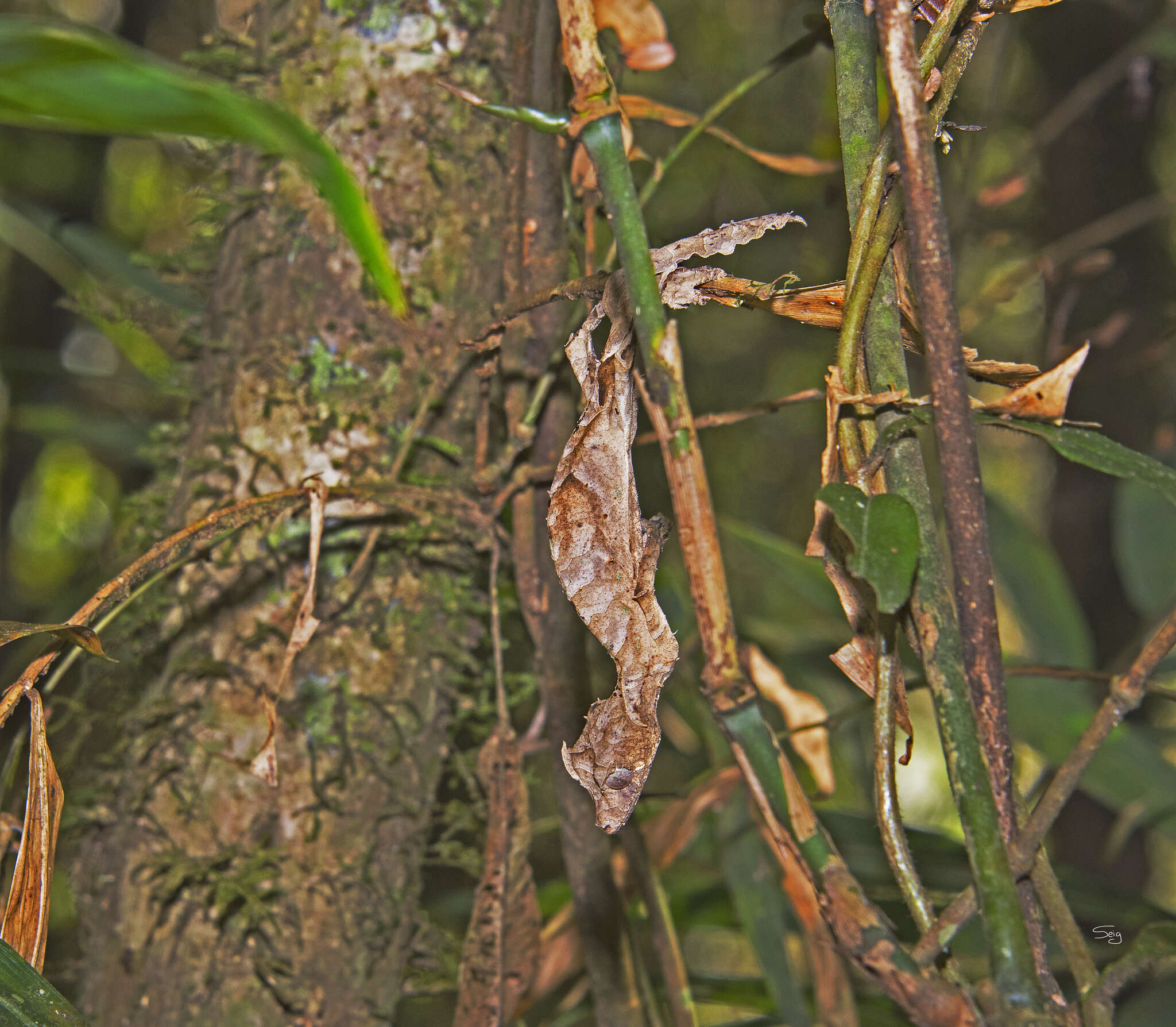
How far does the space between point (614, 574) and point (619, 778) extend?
7 centimetres

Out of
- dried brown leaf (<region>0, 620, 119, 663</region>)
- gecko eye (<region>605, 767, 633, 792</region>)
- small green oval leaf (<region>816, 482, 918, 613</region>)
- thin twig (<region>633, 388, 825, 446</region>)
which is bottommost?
gecko eye (<region>605, 767, 633, 792</region>)

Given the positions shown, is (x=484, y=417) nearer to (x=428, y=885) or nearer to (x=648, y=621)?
(x=648, y=621)

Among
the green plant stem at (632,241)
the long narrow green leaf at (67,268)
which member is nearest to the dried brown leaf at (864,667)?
the green plant stem at (632,241)

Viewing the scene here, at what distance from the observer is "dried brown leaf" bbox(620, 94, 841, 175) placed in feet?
1.55

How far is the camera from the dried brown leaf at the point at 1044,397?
0.87 feet

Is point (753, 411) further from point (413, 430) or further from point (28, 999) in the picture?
point (28, 999)

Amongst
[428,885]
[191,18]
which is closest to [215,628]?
[428,885]

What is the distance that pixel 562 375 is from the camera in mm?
509

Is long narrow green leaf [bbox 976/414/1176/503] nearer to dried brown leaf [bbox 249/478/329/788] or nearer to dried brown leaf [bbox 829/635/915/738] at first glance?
dried brown leaf [bbox 829/635/915/738]

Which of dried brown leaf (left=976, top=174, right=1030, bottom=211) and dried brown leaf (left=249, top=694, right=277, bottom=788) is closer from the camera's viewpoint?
dried brown leaf (left=249, top=694, right=277, bottom=788)

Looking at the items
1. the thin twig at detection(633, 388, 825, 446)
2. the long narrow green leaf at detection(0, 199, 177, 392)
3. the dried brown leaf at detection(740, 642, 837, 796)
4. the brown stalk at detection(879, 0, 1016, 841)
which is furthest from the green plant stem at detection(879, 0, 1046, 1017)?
the long narrow green leaf at detection(0, 199, 177, 392)

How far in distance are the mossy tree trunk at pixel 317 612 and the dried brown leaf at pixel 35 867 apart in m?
0.13

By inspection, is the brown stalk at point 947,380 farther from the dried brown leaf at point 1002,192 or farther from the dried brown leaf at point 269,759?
the dried brown leaf at point 1002,192

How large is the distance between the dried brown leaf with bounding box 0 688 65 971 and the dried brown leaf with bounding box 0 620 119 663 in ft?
0.10
